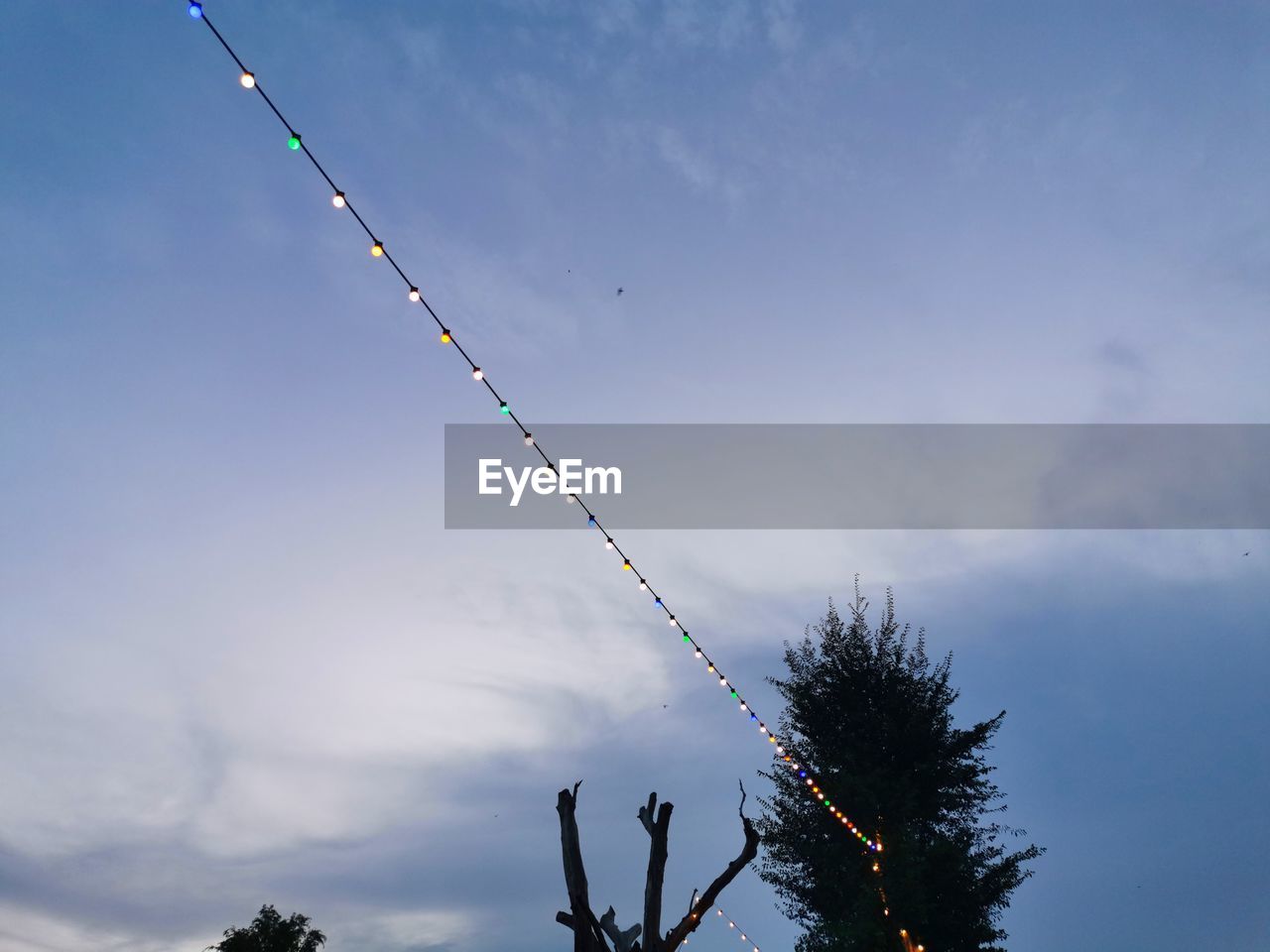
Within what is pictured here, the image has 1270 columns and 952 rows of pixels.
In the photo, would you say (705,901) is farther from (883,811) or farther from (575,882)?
(883,811)

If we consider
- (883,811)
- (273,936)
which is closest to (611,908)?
(883,811)

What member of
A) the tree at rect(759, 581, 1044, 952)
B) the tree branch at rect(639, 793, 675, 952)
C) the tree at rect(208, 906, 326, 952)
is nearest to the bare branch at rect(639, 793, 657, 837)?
the tree branch at rect(639, 793, 675, 952)

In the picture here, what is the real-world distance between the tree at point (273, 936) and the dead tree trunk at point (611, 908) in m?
24.8

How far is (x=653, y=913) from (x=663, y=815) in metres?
0.79

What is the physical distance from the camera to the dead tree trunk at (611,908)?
23.0ft

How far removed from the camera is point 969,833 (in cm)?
2033

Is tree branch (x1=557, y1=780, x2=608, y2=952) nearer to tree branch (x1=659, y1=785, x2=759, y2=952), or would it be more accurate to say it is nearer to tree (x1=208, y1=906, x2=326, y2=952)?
tree branch (x1=659, y1=785, x2=759, y2=952)

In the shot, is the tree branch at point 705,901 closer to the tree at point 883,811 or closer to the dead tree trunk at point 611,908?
the dead tree trunk at point 611,908

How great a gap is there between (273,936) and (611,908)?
25.0 metres

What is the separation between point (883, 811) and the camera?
20.0 m

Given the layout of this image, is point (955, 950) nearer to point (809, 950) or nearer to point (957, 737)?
point (809, 950)

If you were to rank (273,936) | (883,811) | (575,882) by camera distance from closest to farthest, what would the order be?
(575,882) → (883,811) → (273,936)

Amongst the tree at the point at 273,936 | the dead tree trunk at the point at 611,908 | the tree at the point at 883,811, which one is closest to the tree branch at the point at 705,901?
the dead tree trunk at the point at 611,908

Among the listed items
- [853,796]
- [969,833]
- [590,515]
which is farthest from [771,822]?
[590,515]
